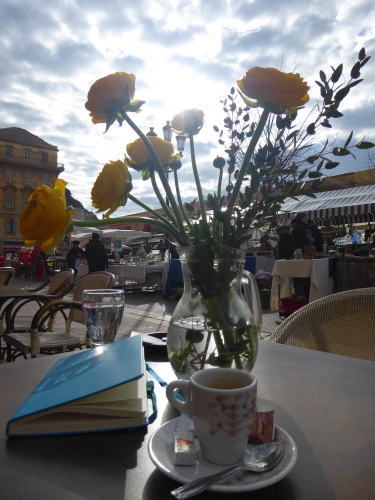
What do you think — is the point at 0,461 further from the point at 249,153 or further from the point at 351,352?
the point at 351,352

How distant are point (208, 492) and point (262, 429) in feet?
0.42

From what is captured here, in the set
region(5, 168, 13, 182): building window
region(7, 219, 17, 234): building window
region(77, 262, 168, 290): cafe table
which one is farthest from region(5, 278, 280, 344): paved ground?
region(5, 168, 13, 182): building window

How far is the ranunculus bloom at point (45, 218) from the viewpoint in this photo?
1.56ft

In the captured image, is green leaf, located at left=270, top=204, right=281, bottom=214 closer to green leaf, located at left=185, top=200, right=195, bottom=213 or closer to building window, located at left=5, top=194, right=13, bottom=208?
green leaf, located at left=185, top=200, right=195, bottom=213

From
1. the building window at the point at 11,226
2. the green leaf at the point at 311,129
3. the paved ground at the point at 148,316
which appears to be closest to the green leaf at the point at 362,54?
the green leaf at the point at 311,129

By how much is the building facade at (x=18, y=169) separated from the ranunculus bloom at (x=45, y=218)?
39.5 m

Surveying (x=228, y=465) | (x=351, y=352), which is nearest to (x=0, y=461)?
(x=228, y=465)

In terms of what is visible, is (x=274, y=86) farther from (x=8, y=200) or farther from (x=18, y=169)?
(x=18, y=169)

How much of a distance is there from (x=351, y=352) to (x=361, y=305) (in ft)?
0.55

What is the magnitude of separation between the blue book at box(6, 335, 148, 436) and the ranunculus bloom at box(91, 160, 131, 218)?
25 cm

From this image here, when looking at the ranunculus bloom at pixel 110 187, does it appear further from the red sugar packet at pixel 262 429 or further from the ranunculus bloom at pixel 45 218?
the red sugar packet at pixel 262 429

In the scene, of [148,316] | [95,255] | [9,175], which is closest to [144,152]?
[148,316]

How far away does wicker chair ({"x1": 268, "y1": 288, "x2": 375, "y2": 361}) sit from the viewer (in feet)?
4.10

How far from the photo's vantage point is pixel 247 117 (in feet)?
2.02
